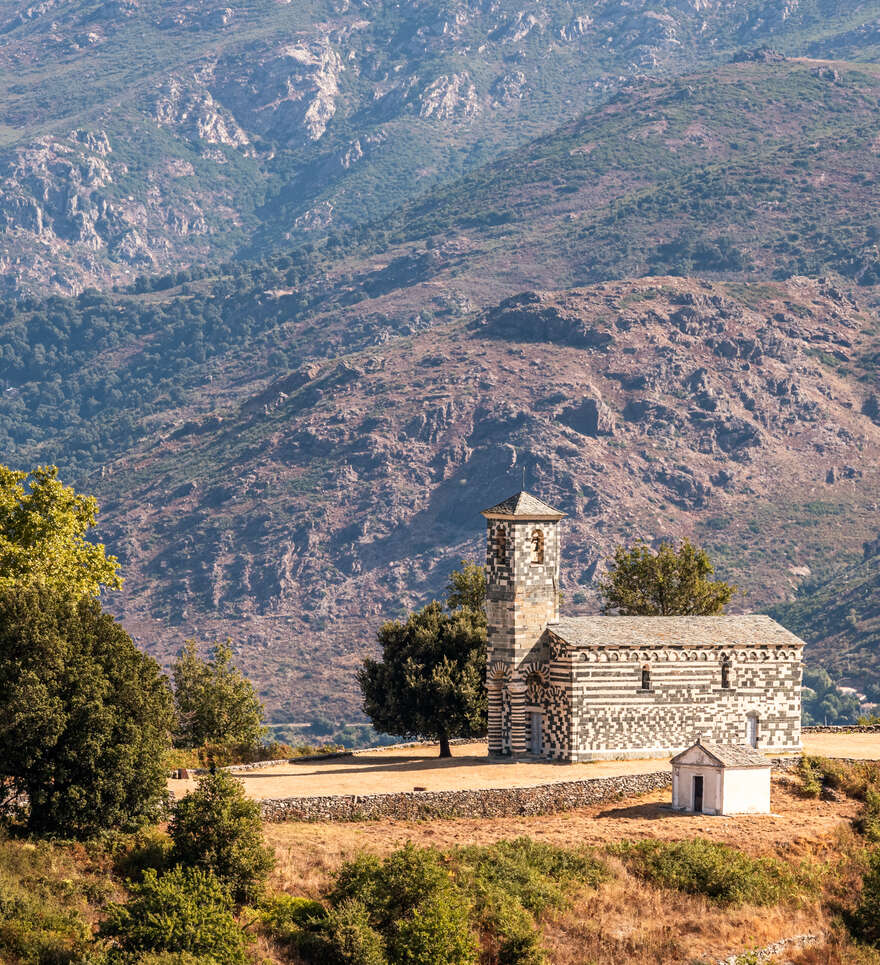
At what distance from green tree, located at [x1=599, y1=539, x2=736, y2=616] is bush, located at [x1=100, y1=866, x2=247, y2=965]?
1680 inches

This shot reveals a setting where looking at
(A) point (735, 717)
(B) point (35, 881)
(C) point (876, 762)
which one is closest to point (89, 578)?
(B) point (35, 881)

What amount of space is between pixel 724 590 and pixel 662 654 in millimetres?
22651

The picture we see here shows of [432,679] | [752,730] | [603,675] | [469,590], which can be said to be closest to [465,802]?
[603,675]

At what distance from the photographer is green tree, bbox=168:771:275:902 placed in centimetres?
5047

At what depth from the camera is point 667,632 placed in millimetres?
70625

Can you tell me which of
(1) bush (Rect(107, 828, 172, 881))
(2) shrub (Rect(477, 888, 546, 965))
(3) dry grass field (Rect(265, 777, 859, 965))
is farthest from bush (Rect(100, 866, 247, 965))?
(2) shrub (Rect(477, 888, 546, 965))

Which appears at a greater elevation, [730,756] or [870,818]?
[730,756]

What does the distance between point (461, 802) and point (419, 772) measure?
668 centimetres

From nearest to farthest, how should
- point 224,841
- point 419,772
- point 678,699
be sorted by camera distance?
point 224,841 → point 419,772 → point 678,699

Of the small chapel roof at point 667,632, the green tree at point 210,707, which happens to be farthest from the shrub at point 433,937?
the green tree at point 210,707

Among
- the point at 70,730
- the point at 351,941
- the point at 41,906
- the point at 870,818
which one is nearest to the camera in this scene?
the point at 41,906

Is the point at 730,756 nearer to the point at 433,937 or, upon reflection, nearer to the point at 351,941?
the point at 433,937

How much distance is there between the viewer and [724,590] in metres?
91.1

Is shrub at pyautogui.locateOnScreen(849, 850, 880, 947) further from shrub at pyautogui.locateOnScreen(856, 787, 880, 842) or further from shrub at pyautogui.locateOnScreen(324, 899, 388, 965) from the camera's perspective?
shrub at pyautogui.locateOnScreen(324, 899, 388, 965)
